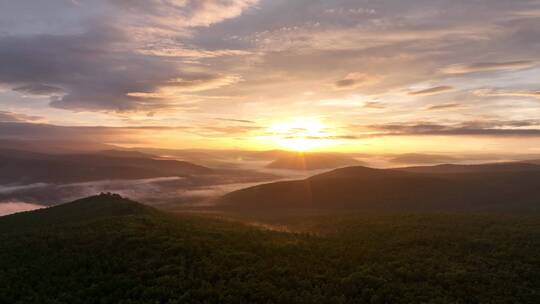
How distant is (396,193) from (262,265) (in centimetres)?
6471

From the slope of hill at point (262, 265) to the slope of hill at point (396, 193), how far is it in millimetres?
38955

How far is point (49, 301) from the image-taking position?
1655cm

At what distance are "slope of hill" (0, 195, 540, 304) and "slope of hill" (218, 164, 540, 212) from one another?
1534 inches

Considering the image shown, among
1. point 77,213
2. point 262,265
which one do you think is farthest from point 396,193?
point 262,265

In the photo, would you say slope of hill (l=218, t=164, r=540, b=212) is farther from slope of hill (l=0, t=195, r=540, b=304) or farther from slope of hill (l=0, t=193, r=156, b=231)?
slope of hill (l=0, t=195, r=540, b=304)

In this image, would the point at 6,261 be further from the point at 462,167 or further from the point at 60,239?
the point at 462,167

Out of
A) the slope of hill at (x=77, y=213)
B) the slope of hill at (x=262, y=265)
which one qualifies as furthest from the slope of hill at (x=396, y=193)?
the slope of hill at (x=262, y=265)

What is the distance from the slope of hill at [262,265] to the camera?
1750cm

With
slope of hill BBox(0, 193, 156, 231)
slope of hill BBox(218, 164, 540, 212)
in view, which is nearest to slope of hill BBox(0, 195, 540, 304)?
slope of hill BBox(0, 193, 156, 231)

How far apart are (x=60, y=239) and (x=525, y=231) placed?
108 ft

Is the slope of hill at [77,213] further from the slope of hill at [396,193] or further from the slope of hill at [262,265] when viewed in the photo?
the slope of hill at [396,193]

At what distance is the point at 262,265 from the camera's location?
21188mm

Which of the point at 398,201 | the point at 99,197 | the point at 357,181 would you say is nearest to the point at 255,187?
the point at 357,181

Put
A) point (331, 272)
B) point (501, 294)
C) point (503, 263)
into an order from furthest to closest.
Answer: point (503, 263) < point (331, 272) < point (501, 294)
